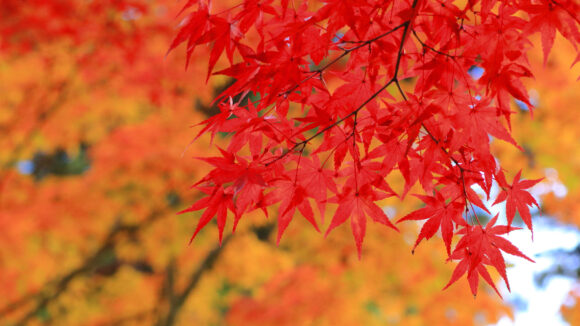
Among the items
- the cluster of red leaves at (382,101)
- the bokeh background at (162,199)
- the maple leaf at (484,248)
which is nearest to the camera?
the cluster of red leaves at (382,101)

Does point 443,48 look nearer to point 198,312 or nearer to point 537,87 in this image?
point 537,87

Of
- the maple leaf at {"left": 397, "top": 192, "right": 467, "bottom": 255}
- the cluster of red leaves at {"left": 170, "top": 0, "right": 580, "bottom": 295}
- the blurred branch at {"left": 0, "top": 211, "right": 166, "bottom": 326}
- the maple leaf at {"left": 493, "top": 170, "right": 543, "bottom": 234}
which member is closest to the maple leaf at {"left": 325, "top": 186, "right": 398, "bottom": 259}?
the cluster of red leaves at {"left": 170, "top": 0, "right": 580, "bottom": 295}

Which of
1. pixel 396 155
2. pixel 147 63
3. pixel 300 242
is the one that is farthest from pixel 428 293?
pixel 396 155

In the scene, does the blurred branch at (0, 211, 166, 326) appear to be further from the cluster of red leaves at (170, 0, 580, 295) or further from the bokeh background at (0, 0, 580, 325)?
the cluster of red leaves at (170, 0, 580, 295)

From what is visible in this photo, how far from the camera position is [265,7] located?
119 cm

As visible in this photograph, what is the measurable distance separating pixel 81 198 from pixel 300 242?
234 cm

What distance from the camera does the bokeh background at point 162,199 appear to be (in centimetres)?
442

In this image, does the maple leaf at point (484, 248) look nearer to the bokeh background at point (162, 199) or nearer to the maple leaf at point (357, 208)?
the maple leaf at point (357, 208)

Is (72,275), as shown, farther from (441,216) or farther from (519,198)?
(519,198)

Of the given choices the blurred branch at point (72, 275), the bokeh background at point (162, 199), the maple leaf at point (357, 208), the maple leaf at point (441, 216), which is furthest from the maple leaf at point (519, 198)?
the blurred branch at point (72, 275)

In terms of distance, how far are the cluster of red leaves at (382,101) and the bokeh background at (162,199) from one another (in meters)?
3.03

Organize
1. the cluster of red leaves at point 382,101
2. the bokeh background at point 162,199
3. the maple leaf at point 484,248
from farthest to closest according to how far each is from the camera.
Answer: the bokeh background at point 162,199 < the maple leaf at point 484,248 < the cluster of red leaves at point 382,101

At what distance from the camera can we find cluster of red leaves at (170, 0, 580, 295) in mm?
1039

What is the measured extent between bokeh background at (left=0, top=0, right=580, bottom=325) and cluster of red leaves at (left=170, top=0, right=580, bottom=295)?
119 inches
